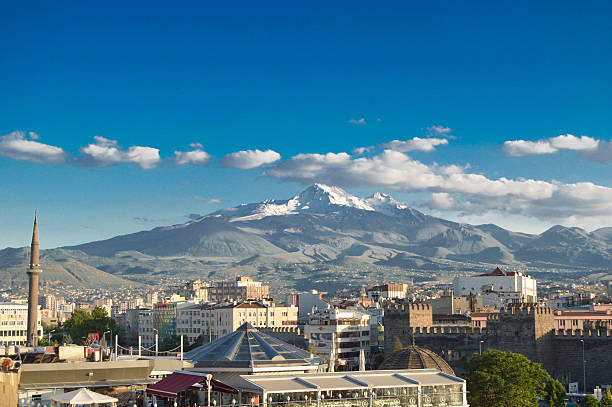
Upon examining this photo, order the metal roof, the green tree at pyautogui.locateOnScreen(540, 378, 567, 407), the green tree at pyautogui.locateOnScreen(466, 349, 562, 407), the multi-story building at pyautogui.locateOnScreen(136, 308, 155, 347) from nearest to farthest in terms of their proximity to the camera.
→ the metal roof → the green tree at pyautogui.locateOnScreen(466, 349, 562, 407) → the green tree at pyautogui.locateOnScreen(540, 378, 567, 407) → the multi-story building at pyautogui.locateOnScreen(136, 308, 155, 347)

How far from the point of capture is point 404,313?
10244 cm

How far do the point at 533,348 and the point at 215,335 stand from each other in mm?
81210

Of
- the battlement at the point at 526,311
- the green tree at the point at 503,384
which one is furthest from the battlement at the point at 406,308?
the green tree at the point at 503,384

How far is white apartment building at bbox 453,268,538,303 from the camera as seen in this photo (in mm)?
166125

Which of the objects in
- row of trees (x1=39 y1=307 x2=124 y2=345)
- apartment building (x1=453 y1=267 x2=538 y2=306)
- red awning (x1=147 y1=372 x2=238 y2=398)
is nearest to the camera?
red awning (x1=147 y1=372 x2=238 y2=398)

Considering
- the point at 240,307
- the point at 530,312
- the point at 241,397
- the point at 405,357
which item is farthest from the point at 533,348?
the point at 240,307

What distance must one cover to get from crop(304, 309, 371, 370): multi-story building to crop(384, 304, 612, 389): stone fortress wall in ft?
88.1

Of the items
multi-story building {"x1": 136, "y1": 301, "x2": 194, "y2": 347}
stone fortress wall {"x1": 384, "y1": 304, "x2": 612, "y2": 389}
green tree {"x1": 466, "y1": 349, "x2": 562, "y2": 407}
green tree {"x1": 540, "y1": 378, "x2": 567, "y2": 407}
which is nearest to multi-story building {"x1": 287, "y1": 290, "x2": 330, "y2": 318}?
multi-story building {"x1": 136, "y1": 301, "x2": 194, "y2": 347}

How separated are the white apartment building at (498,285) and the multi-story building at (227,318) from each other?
36187 millimetres

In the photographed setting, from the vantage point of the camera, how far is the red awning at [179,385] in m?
44.6

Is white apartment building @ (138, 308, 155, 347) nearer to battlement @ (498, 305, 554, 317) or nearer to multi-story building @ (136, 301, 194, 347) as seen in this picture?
multi-story building @ (136, 301, 194, 347)

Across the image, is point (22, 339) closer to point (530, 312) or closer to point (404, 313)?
point (404, 313)

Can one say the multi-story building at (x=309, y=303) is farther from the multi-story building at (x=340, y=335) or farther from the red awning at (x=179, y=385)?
the red awning at (x=179, y=385)

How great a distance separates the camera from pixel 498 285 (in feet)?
561
